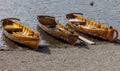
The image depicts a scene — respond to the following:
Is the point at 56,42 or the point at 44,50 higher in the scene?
the point at 44,50

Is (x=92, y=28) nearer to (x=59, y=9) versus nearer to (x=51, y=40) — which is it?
(x=51, y=40)

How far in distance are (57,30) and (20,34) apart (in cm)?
397

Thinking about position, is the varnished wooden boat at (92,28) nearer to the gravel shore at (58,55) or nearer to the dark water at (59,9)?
the gravel shore at (58,55)

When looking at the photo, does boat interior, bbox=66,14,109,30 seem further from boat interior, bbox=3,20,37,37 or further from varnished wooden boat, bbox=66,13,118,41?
boat interior, bbox=3,20,37,37

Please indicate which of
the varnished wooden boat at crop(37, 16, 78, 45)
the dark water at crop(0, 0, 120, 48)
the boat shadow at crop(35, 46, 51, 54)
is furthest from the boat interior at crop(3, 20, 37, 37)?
the dark water at crop(0, 0, 120, 48)

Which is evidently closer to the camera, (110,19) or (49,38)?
(49,38)

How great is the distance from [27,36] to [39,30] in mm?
6701

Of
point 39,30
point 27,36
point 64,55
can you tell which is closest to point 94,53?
point 64,55

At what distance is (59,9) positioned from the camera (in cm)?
5056

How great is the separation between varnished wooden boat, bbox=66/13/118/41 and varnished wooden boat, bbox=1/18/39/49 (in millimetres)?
6341

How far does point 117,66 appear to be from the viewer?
24.8 m

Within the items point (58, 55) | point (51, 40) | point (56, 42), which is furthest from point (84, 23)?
point (58, 55)

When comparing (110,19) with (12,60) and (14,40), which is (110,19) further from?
(12,60)

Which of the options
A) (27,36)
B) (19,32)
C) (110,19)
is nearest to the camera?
(27,36)
